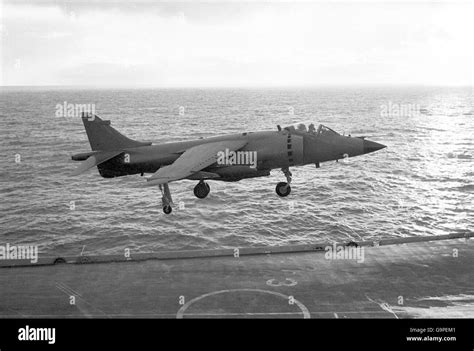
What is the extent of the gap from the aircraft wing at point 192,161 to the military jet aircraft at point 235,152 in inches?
2.1

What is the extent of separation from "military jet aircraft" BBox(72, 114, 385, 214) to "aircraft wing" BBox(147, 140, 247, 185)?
0.05 meters

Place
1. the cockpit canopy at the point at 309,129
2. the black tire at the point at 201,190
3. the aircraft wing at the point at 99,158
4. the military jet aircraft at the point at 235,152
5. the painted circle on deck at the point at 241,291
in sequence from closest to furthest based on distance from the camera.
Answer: the painted circle on deck at the point at 241,291 < the military jet aircraft at the point at 235,152 < the black tire at the point at 201,190 < the aircraft wing at the point at 99,158 < the cockpit canopy at the point at 309,129

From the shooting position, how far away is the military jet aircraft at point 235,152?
77.8 feet

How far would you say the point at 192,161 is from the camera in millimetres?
22422

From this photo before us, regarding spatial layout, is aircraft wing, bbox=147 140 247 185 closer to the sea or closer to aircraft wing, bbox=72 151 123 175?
aircraft wing, bbox=72 151 123 175

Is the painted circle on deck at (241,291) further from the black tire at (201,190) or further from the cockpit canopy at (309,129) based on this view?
the cockpit canopy at (309,129)

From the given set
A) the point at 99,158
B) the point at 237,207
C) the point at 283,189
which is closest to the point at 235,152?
the point at 283,189

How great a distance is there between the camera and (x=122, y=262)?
3212 centimetres

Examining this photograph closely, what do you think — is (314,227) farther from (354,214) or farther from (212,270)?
(212,270)

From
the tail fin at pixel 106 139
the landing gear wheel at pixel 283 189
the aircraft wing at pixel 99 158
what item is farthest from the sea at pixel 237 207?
the landing gear wheel at pixel 283 189

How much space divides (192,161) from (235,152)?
294cm

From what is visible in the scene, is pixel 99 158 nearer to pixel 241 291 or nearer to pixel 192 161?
pixel 192 161
